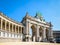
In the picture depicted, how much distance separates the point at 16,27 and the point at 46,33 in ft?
86.2

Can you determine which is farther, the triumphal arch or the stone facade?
the triumphal arch

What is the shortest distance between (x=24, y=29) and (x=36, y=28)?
8.67 meters

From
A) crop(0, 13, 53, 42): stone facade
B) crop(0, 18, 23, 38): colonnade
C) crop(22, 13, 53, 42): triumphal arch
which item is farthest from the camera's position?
crop(22, 13, 53, 42): triumphal arch

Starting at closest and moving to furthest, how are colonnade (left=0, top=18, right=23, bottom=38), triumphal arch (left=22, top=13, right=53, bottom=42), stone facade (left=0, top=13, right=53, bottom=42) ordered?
→ 1. colonnade (left=0, top=18, right=23, bottom=38)
2. stone facade (left=0, top=13, right=53, bottom=42)
3. triumphal arch (left=22, top=13, right=53, bottom=42)

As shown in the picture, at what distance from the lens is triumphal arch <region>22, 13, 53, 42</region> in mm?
70438

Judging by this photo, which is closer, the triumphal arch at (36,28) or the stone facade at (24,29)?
the stone facade at (24,29)

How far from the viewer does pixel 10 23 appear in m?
60.9

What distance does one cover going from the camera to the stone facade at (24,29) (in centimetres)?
5474

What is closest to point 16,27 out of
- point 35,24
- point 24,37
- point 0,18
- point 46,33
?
point 24,37

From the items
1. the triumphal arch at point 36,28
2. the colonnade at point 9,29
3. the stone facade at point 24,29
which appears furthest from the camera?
the triumphal arch at point 36,28

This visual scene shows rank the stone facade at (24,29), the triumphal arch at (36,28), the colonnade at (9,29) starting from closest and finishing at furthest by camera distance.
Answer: the colonnade at (9,29) → the stone facade at (24,29) → the triumphal arch at (36,28)

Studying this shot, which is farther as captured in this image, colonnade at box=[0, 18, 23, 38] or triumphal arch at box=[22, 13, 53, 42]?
triumphal arch at box=[22, 13, 53, 42]

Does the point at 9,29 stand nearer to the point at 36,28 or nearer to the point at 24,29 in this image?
the point at 24,29

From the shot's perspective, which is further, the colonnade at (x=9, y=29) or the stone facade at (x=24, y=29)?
the stone facade at (x=24, y=29)
